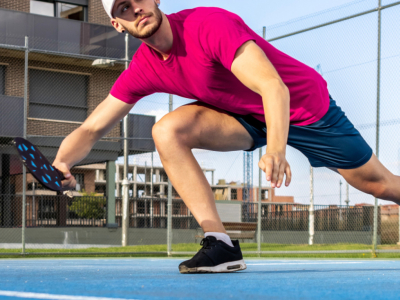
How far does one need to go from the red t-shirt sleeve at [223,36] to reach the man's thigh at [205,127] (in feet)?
1.67

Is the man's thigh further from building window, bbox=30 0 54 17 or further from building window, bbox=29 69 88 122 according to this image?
building window, bbox=30 0 54 17

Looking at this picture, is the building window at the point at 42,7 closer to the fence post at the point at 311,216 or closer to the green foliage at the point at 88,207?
the green foliage at the point at 88,207

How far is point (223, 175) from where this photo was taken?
9.34 metres

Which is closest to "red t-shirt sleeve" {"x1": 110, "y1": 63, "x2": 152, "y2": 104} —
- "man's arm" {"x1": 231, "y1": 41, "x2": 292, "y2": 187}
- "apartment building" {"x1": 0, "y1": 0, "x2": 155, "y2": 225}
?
"man's arm" {"x1": 231, "y1": 41, "x2": 292, "y2": 187}

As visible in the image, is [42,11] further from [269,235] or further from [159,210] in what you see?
[269,235]

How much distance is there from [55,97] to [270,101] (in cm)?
1396

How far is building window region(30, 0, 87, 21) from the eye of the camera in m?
17.3

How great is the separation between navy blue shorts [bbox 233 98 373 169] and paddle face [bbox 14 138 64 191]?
0.96 meters

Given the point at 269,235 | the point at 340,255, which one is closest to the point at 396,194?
the point at 340,255

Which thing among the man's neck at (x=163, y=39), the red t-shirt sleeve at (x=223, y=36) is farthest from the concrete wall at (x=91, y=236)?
the red t-shirt sleeve at (x=223, y=36)

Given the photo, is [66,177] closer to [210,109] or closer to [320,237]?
[210,109]

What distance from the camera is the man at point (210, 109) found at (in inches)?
87.1

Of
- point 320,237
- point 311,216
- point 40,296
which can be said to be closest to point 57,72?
point 311,216

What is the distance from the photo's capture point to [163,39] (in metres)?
2.33
